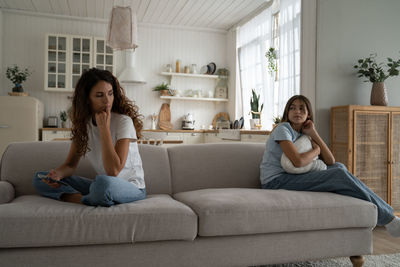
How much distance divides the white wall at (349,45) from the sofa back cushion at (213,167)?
140 centimetres

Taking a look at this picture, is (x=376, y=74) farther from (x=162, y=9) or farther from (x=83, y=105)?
(x=162, y=9)

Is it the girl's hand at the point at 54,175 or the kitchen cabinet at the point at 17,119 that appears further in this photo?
the kitchen cabinet at the point at 17,119

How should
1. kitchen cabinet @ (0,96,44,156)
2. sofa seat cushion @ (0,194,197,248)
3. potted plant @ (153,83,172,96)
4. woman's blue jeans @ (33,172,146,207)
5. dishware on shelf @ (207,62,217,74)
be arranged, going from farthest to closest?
dishware on shelf @ (207,62,217,74) < potted plant @ (153,83,172,96) < kitchen cabinet @ (0,96,44,156) < woman's blue jeans @ (33,172,146,207) < sofa seat cushion @ (0,194,197,248)

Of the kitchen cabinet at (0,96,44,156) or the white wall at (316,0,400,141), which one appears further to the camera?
the kitchen cabinet at (0,96,44,156)

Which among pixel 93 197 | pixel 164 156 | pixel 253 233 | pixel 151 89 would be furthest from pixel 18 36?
pixel 253 233

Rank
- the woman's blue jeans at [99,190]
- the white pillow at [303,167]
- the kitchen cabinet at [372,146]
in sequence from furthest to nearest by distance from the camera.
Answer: the kitchen cabinet at [372,146], the white pillow at [303,167], the woman's blue jeans at [99,190]

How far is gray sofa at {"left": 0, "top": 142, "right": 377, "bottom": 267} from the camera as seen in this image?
1.54 metres

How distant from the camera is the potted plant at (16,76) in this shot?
5539mm

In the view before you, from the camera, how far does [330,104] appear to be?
11.9 ft

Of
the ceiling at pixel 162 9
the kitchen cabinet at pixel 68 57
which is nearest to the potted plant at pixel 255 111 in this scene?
the ceiling at pixel 162 9

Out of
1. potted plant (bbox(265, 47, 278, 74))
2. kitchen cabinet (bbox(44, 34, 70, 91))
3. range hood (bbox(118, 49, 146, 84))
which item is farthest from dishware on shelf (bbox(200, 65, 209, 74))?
kitchen cabinet (bbox(44, 34, 70, 91))

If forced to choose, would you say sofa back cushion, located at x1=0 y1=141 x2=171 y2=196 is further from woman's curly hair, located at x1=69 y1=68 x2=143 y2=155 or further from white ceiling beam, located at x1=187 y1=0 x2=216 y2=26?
white ceiling beam, located at x1=187 y1=0 x2=216 y2=26

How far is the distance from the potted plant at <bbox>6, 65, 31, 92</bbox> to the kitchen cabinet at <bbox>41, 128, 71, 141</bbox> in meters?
0.76

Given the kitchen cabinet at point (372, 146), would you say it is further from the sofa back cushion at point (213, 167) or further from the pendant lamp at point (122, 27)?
the pendant lamp at point (122, 27)
